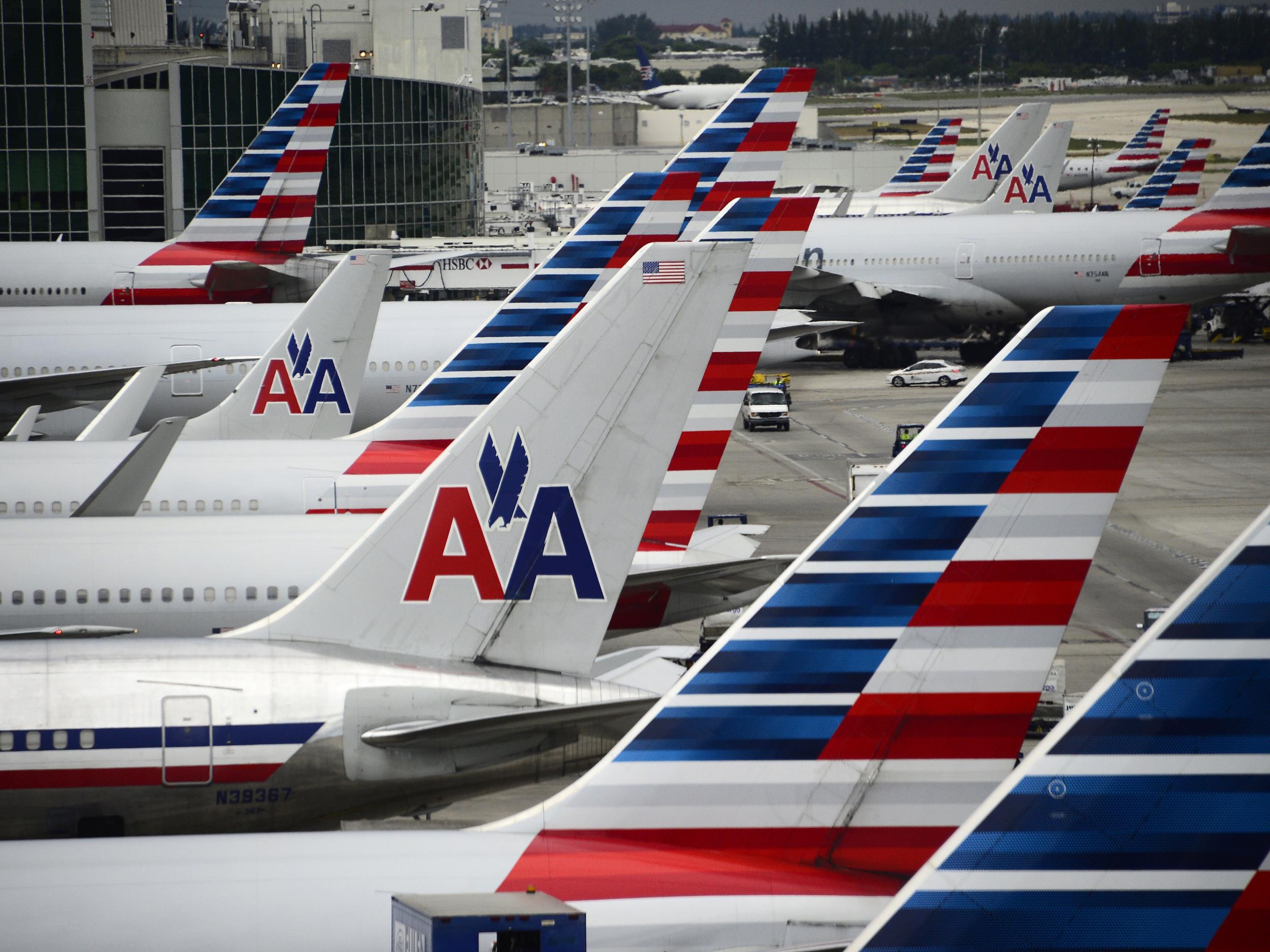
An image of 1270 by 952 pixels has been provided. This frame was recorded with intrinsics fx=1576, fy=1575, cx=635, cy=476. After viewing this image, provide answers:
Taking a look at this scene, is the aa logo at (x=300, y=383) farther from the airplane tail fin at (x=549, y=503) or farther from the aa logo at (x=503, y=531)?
the aa logo at (x=503, y=531)

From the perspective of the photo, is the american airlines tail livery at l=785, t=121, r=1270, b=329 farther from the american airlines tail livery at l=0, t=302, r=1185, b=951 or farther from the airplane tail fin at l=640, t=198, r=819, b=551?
the american airlines tail livery at l=0, t=302, r=1185, b=951

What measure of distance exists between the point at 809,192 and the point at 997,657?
278 feet

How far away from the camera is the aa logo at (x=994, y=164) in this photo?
237 ft

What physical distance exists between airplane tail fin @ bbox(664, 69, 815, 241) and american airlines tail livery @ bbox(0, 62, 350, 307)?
20467mm

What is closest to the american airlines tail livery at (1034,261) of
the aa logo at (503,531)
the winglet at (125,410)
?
the winglet at (125,410)

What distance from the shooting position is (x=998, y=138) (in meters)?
71.6

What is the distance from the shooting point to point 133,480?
16.4 m

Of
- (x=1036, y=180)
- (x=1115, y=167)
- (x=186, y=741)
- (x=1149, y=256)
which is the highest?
(x=1115, y=167)

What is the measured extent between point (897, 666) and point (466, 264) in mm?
45182

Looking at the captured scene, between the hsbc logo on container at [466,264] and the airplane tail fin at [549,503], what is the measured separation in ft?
135

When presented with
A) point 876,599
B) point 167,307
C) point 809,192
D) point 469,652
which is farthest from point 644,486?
point 809,192

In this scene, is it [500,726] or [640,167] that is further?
[640,167]

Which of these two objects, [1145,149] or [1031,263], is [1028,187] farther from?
[1145,149]

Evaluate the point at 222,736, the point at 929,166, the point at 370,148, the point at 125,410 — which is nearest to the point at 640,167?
the point at 929,166
